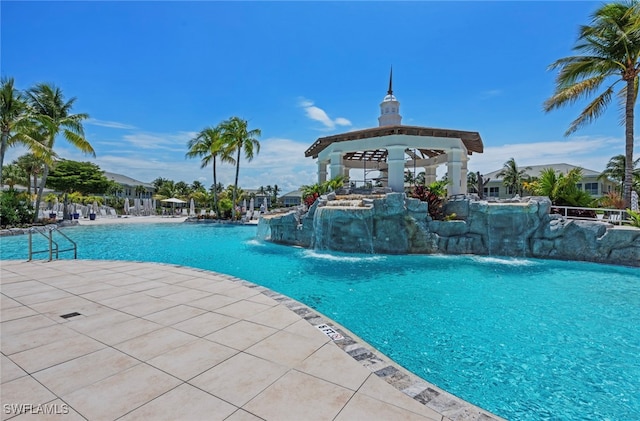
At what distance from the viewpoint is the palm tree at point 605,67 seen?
13.2 m

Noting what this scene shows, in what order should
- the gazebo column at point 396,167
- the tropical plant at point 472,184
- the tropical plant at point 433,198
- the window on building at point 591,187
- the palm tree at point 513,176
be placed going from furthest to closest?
1. the tropical plant at point 472,184
2. the palm tree at point 513,176
3. the window on building at point 591,187
4. the gazebo column at point 396,167
5. the tropical plant at point 433,198

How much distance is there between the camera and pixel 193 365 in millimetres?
2994

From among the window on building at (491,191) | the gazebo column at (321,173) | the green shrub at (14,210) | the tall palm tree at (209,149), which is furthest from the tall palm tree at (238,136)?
the window on building at (491,191)

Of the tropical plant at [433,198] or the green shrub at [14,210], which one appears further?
the green shrub at [14,210]

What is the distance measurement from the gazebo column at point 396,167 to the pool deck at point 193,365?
46.2 feet

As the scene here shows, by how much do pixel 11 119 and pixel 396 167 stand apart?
23117 mm

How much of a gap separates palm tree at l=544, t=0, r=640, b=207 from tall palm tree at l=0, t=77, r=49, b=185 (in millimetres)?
29841

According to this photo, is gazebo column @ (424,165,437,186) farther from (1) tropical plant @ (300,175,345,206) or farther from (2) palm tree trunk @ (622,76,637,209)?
(2) palm tree trunk @ (622,76,637,209)

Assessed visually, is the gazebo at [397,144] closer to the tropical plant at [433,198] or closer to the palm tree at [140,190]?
the tropical plant at [433,198]

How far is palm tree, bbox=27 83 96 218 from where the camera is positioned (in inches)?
819

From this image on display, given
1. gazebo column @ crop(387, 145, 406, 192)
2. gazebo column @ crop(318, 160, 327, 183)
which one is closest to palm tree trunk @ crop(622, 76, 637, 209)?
gazebo column @ crop(387, 145, 406, 192)

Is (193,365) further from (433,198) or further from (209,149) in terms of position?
(209,149)

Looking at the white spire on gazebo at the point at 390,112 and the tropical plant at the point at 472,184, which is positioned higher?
the white spire on gazebo at the point at 390,112

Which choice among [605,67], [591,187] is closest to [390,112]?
[605,67]
